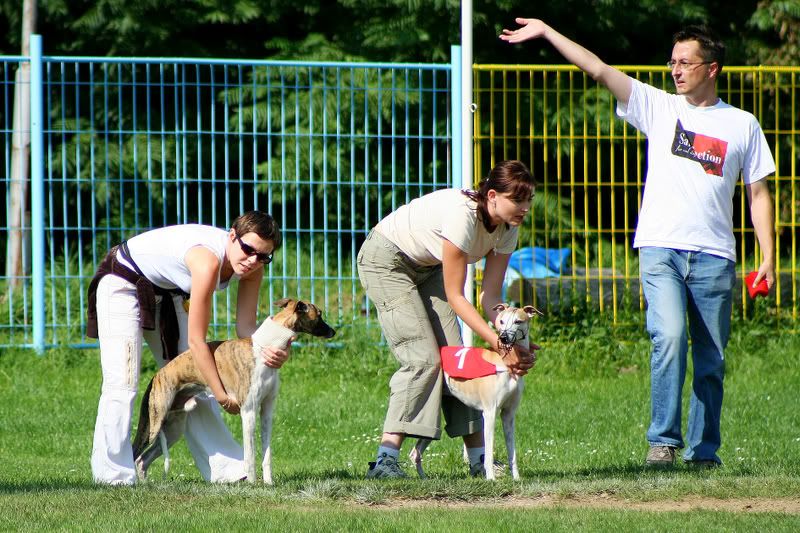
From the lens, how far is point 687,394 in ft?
29.0

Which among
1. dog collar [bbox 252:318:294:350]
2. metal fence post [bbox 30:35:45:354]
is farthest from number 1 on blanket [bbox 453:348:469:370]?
metal fence post [bbox 30:35:45:354]

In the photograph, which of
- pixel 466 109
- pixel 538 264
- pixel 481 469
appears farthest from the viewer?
pixel 538 264

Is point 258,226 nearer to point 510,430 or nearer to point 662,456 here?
point 510,430

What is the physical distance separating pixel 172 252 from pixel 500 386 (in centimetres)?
169

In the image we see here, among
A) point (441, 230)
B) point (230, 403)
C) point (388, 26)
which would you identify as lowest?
point (230, 403)

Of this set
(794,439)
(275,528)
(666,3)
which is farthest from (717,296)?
(666,3)

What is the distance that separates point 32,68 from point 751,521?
6.99 meters

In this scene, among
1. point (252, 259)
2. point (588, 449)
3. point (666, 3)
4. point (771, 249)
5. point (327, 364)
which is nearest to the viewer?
point (252, 259)

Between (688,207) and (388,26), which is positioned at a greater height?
(388,26)

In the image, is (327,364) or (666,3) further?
(666,3)

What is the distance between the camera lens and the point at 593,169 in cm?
1293

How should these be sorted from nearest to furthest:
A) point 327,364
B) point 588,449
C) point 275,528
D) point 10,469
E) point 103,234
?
point 275,528 → point 10,469 → point 588,449 → point 327,364 → point 103,234

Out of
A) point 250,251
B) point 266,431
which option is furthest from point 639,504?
point 250,251

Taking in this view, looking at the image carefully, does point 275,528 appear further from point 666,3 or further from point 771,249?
point 666,3
